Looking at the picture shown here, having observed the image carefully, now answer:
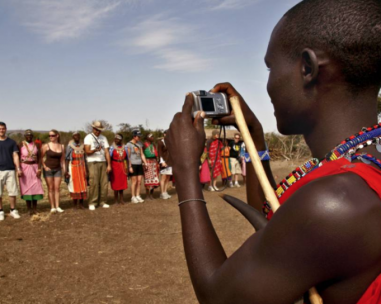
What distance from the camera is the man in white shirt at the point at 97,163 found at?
9.52m


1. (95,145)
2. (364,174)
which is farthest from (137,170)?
(364,174)

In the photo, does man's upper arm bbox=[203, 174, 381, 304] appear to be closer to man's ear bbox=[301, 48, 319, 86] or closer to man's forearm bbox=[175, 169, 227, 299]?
man's forearm bbox=[175, 169, 227, 299]

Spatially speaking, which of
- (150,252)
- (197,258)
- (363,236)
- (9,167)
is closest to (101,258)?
(150,252)

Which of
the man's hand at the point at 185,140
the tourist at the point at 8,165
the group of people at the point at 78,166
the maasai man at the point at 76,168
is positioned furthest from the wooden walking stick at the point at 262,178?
the maasai man at the point at 76,168

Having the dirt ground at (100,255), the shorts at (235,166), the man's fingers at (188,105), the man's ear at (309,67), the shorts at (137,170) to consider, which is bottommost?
the dirt ground at (100,255)

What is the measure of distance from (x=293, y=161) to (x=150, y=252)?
1739 cm

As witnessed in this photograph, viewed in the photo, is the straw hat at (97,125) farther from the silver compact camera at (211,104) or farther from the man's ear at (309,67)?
the man's ear at (309,67)

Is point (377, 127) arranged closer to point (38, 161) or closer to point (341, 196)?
point (341, 196)

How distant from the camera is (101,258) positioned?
19.8ft

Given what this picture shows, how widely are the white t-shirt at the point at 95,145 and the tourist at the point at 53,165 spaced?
0.66m

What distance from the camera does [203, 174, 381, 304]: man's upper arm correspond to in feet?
3.13

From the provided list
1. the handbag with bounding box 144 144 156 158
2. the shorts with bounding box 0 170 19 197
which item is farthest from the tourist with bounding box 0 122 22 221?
the handbag with bounding box 144 144 156 158

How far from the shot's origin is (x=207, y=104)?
156 cm

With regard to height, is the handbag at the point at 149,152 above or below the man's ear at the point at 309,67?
below
